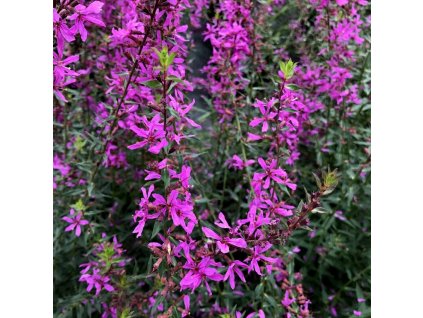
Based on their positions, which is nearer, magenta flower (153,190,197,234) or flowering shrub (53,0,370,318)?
magenta flower (153,190,197,234)

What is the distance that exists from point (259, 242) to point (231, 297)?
0.93m

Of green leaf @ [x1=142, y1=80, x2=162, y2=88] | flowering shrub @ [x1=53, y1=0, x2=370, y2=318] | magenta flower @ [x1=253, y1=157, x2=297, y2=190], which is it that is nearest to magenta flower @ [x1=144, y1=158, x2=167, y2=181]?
flowering shrub @ [x1=53, y1=0, x2=370, y2=318]

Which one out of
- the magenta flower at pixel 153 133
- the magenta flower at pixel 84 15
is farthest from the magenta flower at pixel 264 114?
the magenta flower at pixel 84 15

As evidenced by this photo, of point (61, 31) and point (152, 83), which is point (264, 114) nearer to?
point (152, 83)

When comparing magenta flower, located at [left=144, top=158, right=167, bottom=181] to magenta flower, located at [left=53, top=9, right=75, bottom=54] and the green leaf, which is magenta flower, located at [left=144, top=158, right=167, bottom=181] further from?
magenta flower, located at [left=53, top=9, right=75, bottom=54]

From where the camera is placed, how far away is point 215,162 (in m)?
2.49

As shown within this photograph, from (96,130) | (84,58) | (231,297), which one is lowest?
(231,297)

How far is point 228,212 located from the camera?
2.58 m

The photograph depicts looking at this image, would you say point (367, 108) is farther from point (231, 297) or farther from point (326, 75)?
point (231, 297)

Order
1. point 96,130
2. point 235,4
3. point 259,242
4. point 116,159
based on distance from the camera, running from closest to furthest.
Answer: point 259,242
point 235,4
point 116,159
point 96,130

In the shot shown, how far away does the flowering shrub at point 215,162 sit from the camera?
1423mm

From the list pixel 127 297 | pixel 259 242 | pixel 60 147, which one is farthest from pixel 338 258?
pixel 60 147

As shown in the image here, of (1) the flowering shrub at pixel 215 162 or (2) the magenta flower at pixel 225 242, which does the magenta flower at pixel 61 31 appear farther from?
(2) the magenta flower at pixel 225 242

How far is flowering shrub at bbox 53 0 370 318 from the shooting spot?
1.42 metres
